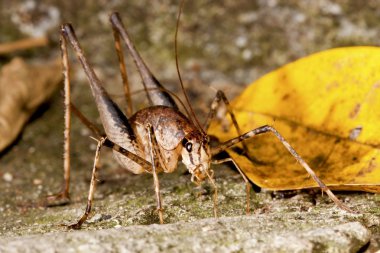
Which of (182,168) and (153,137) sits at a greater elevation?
(153,137)

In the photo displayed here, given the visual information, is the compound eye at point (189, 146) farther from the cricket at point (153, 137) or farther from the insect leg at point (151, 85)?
the insect leg at point (151, 85)

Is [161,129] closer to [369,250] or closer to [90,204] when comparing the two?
[90,204]

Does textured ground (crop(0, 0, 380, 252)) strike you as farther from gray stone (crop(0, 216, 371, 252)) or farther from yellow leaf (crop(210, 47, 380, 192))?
yellow leaf (crop(210, 47, 380, 192))

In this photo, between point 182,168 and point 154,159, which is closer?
point 154,159

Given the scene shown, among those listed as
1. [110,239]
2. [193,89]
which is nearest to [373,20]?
[193,89]

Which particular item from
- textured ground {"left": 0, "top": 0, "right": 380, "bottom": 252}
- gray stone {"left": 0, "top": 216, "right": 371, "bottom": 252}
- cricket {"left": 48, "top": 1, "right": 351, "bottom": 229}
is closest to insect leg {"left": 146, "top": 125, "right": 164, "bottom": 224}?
cricket {"left": 48, "top": 1, "right": 351, "bottom": 229}

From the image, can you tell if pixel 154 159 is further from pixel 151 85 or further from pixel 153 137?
pixel 151 85

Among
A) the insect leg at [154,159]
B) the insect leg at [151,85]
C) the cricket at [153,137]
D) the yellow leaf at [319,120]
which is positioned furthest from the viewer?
the insect leg at [151,85]

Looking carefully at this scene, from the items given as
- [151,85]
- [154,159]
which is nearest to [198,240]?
[154,159]

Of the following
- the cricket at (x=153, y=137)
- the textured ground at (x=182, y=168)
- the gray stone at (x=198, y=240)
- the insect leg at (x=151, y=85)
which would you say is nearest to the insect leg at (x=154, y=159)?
the cricket at (x=153, y=137)
